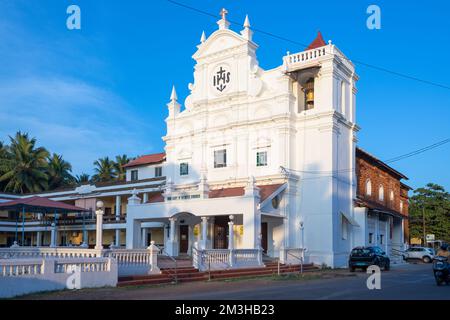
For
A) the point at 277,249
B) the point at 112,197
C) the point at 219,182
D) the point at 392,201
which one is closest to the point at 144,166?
the point at 112,197

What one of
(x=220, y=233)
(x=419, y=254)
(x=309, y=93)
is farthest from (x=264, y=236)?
(x=419, y=254)

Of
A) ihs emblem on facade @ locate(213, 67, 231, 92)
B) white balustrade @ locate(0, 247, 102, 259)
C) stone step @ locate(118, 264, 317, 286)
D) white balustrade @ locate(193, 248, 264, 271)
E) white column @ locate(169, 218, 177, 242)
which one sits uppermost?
ihs emblem on facade @ locate(213, 67, 231, 92)

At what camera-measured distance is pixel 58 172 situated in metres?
65.8

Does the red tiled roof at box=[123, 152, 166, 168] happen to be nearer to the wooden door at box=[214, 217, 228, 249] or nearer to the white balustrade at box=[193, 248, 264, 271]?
the wooden door at box=[214, 217, 228, 249]

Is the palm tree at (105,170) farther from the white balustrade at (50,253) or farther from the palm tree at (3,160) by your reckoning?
the white balustrade at (50,253)

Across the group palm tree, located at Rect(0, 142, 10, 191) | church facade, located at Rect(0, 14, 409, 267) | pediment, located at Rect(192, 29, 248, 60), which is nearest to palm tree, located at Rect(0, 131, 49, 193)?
palm tree, located at Rect(0, 142, 10, 191)

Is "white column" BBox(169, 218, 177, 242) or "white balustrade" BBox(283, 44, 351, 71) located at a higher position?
"white balustrade" BBox(283, 44, 351, 71)

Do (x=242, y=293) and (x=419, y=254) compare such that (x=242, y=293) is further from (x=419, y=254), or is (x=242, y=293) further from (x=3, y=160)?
(x=3, y=160)

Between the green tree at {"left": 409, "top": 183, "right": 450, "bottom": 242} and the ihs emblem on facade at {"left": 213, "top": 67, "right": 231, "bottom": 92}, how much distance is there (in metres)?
35.7

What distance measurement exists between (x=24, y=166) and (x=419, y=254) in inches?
1628

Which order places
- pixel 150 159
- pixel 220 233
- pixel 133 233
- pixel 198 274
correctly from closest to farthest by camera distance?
1. pixel 198 274
2. pixel 220 233
3. pixel 133 233
4. pixel 150 159

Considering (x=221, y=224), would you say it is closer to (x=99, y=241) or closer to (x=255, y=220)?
(x=255, y=220)

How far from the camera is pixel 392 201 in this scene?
45781 mm

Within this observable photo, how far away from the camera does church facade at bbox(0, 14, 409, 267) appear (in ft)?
103
